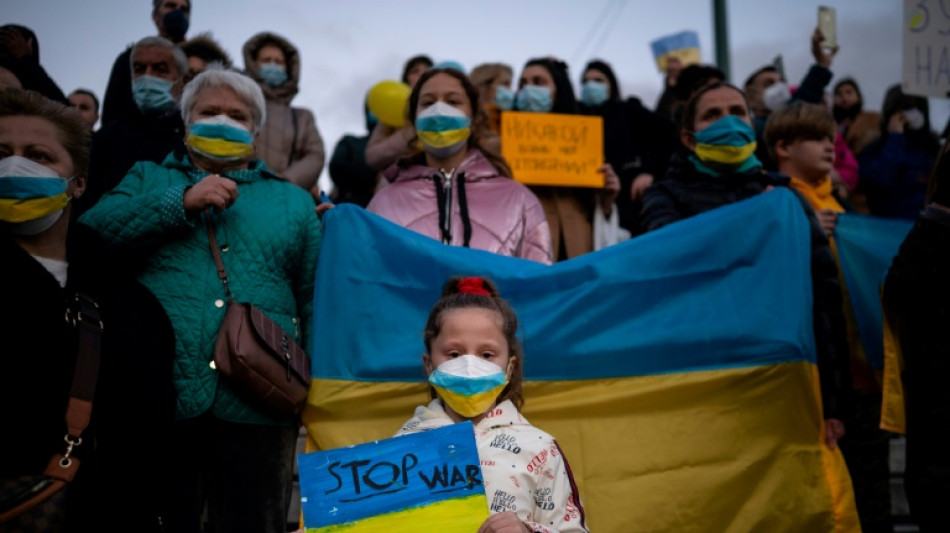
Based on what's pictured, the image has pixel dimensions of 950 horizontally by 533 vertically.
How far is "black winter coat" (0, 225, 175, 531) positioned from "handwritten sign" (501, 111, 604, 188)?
2.72 m

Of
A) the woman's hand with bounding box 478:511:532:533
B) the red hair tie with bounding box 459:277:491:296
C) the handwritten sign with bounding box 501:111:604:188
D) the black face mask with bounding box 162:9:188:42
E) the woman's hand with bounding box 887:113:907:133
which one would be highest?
the black face mask with bounding box 162:9:188:42

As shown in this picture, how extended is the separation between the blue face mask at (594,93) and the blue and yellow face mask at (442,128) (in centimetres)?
254

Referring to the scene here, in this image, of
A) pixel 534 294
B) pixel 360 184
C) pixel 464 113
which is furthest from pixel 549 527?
pixel 360 184

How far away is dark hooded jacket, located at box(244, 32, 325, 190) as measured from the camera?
5418mm

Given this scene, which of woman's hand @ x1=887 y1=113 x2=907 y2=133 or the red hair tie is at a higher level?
woman's hand @ x1=887 y1=113 x2=907 y2=133

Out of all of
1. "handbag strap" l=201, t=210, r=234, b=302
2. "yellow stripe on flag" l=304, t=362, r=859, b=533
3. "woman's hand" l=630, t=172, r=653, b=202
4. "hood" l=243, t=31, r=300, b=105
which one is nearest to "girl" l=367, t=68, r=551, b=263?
"yellow stripe on flag" l=304, t=362, r=859, b=533

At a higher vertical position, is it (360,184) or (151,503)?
(360,184)

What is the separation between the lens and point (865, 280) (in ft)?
13.1

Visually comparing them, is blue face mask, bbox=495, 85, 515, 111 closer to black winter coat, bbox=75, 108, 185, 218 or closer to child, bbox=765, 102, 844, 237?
child, bbox=765, 102, 844, 237

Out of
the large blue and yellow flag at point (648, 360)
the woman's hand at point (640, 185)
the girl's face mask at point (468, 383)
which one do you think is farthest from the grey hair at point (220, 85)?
the woman's hand at point (640, 185)

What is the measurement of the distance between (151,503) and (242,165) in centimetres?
134

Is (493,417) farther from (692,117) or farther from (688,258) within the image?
(692,117)

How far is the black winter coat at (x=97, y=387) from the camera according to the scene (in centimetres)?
256

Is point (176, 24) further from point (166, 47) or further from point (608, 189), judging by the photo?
point (608, 189)
